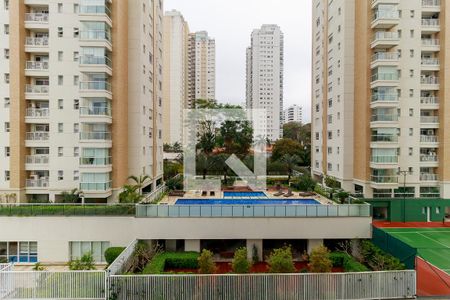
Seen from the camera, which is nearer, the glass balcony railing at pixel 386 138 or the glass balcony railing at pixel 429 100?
the glass balcony railing at pixel 386 138

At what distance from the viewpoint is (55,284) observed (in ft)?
39.7

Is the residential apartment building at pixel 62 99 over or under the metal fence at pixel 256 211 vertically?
over

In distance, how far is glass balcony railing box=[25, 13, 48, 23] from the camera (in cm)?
2294

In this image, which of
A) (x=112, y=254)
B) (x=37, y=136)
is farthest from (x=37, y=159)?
(x=112, y=254)

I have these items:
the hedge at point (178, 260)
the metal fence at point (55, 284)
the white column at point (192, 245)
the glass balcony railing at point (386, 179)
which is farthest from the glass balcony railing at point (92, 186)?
the glass balcony railing at point (386, 179)

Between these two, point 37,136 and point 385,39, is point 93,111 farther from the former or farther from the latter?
point 385,39

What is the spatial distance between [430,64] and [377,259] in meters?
21.2

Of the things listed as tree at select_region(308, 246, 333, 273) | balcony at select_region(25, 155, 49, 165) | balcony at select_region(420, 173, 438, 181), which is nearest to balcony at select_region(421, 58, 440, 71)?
balcony at select_region(420, 173, 438, 181)

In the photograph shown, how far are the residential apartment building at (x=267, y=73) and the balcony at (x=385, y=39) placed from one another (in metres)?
54.7

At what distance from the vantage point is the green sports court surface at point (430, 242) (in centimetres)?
1731

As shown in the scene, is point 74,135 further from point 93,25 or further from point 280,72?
point 280,72

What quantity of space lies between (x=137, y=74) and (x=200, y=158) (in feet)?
51.9

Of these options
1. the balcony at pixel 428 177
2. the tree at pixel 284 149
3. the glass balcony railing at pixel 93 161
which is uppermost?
the tree at pixel 284 149

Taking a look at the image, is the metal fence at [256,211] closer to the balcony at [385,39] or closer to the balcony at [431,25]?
the balcony at [385,39]
